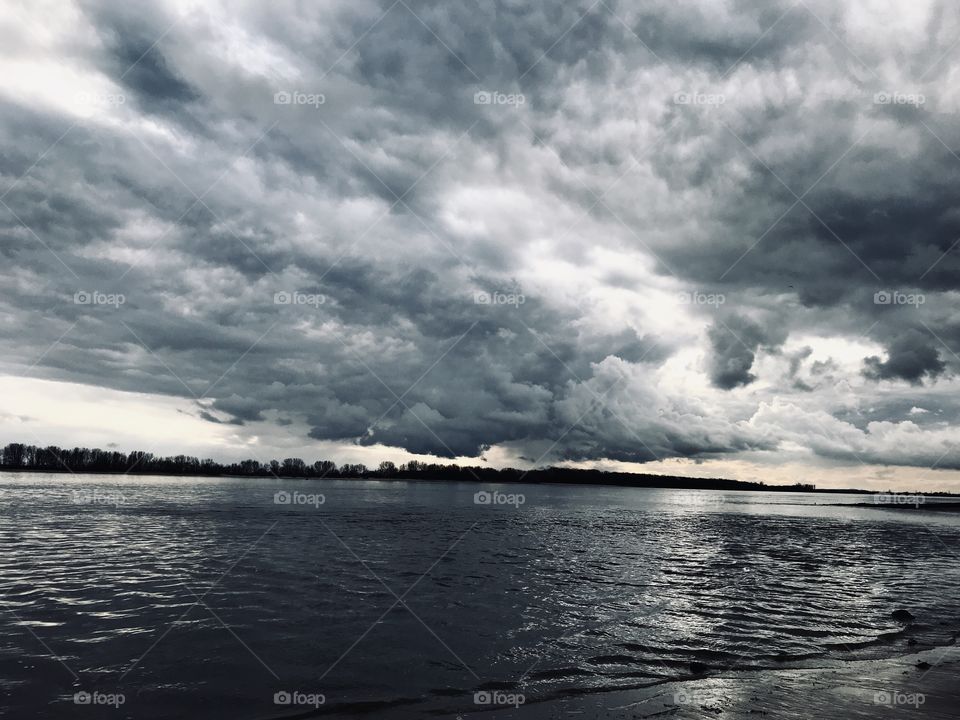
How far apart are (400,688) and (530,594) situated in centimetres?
1234

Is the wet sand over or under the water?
over

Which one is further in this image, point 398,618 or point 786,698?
point 398,618

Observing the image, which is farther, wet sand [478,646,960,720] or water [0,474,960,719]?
water [0,474,960,719]

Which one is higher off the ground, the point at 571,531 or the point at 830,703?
the point at 830,703

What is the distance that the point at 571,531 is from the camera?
58531 millimetres

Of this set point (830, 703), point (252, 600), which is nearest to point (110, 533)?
point (252, 600)

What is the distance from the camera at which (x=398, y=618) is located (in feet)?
67.9

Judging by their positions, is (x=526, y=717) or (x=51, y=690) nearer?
(x=526, y=717)

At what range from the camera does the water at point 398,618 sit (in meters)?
14.0

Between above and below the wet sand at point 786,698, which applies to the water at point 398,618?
below

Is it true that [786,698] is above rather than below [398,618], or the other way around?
above

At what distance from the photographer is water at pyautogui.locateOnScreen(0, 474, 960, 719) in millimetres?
13953

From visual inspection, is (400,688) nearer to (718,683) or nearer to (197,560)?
(718,683)

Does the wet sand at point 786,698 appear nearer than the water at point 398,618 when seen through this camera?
Yes
